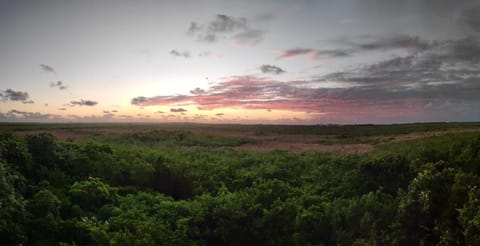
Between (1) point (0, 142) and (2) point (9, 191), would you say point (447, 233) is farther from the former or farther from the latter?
(1) point (0, 142)

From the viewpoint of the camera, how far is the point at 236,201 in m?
13.8

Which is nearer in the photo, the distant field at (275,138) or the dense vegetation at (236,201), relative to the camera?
the dense vegetation at (236,201)

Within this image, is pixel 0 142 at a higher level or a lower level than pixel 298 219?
higher

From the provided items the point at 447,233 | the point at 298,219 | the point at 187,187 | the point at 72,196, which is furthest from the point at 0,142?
the point at 447,233

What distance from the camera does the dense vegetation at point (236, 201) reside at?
979 cm

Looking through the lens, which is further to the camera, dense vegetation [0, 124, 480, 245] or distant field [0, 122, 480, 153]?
distant field [0, 122, 480, 153]

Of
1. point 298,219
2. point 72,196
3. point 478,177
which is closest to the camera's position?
point 478,177

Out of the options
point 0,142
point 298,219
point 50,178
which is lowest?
point 298,219

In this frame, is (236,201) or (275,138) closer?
(236,201)

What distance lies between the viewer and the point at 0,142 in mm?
13781

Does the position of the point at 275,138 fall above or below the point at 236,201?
above

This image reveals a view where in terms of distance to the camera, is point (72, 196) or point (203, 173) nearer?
point (72, 196)

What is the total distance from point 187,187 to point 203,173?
0.97 metres

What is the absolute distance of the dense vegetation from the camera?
32.1ft
